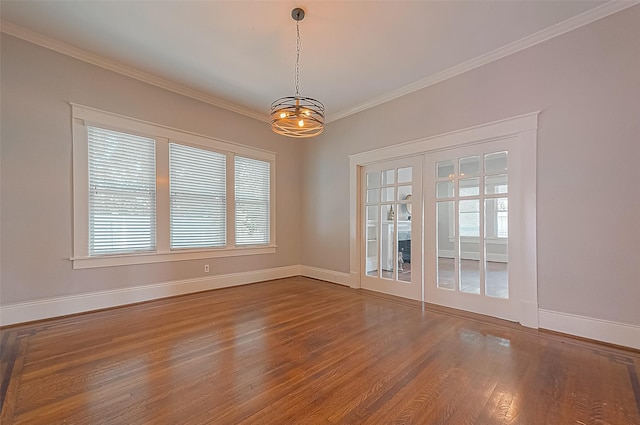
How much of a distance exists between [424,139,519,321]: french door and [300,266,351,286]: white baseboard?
1.51 metres

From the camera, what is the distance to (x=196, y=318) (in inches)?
128

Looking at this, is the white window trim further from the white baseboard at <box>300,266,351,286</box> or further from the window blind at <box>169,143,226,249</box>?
the white baseboard at <box>300,266,351,286</box>

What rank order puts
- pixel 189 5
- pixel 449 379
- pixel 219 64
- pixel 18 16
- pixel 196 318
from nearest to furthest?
pixel 449 379, pixel 189 5, pixel 18 16, pixel 196 318, pixel 219 64

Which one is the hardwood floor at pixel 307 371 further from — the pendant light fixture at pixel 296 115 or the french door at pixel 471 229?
the pendant light fixture at pixel 296 115

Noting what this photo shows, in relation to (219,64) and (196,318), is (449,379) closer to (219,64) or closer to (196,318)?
(196,318)

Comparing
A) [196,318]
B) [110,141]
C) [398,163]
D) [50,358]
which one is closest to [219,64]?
[110,141]

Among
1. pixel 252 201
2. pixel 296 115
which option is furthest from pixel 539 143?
pixel 252 201

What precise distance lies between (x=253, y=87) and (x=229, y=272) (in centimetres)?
305

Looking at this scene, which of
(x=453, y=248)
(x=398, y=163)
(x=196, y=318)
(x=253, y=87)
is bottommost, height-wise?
(x=196, y=318)

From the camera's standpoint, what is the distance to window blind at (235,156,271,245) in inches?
198

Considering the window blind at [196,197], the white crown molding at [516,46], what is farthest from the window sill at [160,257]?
the white crown molding at [516,46]

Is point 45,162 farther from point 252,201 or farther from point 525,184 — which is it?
point 525,184

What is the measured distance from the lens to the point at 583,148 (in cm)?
274

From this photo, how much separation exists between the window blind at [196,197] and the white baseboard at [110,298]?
594 millimetres
